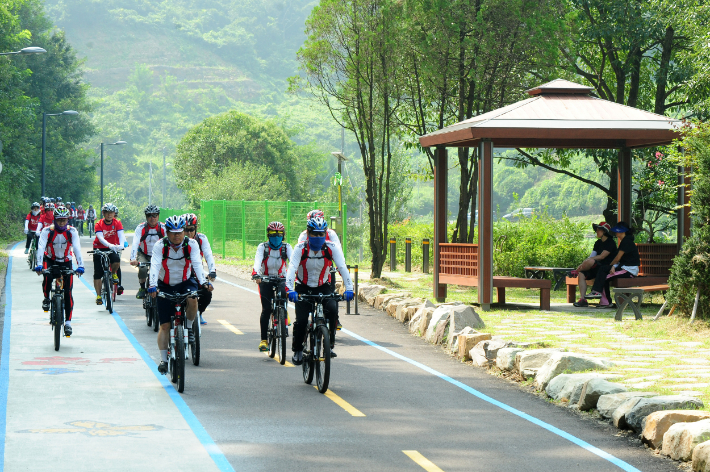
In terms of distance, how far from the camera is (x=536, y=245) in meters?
23.5

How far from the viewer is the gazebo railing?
57.2 ft

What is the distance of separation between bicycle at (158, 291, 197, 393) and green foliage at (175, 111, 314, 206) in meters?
57.3

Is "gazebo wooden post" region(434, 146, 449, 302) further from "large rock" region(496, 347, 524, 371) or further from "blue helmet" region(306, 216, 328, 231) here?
"blue helmet" region(306, 216, 328, 231)

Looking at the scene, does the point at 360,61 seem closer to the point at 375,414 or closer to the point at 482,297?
the point at 482,297

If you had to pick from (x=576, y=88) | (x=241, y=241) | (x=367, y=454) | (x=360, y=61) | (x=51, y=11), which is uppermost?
(x=51, y=11)

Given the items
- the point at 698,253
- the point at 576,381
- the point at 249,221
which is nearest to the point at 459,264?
the point at 698,253

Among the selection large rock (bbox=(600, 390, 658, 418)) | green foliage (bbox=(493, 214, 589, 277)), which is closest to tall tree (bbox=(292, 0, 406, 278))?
green foliage (bbox=(493, 214, 589, 277))

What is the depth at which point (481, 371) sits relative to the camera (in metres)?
11.2

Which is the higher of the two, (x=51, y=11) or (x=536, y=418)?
(x=51, y=11)

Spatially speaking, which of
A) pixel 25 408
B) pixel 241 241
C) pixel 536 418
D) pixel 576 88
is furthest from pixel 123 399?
pixel 241 241

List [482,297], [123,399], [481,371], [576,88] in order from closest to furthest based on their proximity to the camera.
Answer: [123,399]
[481,371]
[482,297]
[576,88]

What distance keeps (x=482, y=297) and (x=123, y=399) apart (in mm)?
8902

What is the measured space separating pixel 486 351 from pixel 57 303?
5.53m

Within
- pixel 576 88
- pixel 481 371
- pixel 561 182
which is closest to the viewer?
pixel 481 371
